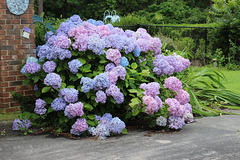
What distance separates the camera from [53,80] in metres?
3.88

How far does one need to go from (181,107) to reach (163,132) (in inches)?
17.0

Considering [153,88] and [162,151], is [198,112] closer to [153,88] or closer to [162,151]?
[153,88]

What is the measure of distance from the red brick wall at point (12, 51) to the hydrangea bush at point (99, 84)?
21.1 inches

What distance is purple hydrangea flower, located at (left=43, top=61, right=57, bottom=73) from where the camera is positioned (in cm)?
412

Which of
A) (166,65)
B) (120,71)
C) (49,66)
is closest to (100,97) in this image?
(120,71)

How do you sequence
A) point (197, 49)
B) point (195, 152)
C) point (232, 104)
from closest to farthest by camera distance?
point (195, 152) → point (232, 104) → point (197, 49)

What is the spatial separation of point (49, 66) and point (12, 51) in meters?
1.06

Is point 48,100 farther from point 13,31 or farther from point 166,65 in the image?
point 166,65

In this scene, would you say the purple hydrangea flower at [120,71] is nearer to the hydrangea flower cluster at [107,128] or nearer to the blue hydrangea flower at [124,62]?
the blue hydrangea flower at [124,62]

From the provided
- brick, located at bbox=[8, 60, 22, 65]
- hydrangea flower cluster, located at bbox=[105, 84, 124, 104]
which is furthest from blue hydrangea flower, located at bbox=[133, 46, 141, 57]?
brick, located at bbox=[8, 60, 22, 65]

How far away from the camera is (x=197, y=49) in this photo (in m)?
12.1

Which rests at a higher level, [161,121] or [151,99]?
[151,99]

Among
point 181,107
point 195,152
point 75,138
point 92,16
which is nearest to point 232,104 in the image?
point 181,107

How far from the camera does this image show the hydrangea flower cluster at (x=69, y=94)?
12.7 feet
